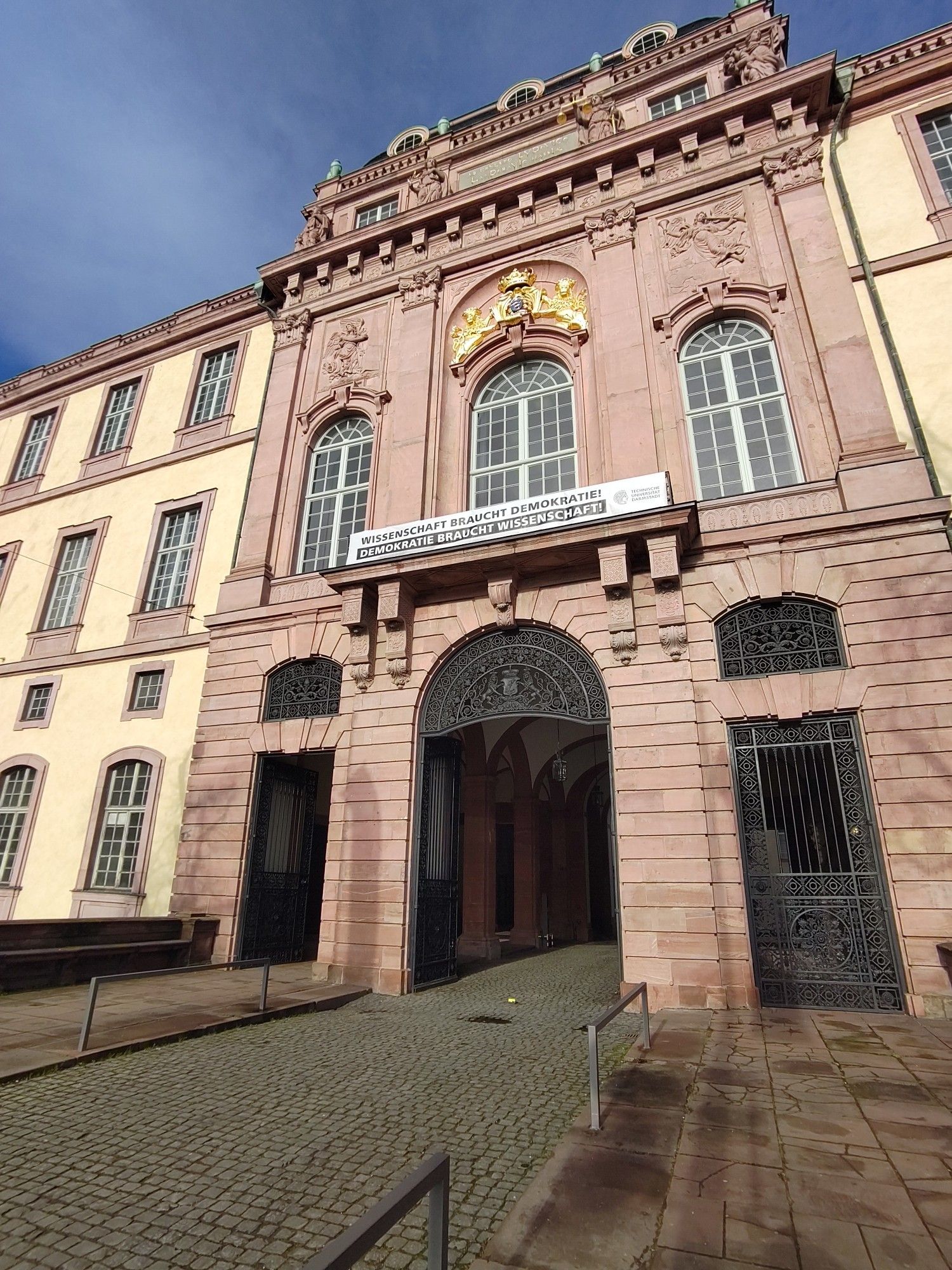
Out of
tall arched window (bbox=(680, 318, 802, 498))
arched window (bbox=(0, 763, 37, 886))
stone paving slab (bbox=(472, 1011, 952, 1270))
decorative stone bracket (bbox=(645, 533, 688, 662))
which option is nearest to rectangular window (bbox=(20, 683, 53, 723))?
arched window (bbox=(0, 763, 37, 886))

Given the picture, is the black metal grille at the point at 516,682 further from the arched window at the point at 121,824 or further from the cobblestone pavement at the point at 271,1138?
the arched window at the point at 121,824

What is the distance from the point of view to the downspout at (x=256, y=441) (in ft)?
49.7

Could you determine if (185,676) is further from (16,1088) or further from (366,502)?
(16,1088)

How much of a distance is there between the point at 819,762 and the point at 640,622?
3045 mm

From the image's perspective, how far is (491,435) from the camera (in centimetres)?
1377

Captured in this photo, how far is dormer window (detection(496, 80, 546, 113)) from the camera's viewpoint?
17391mm

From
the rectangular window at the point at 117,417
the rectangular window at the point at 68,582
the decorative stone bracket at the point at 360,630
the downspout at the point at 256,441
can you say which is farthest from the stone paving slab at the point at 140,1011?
the rectangular window at the point at 117,417

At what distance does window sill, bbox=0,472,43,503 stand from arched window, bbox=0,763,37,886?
8.53m

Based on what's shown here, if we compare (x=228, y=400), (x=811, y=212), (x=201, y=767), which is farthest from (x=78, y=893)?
(x=811, y=212)

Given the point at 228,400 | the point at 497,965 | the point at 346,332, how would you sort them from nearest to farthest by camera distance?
the point at 497,965 < the point at 346,332 < the point at 228,400

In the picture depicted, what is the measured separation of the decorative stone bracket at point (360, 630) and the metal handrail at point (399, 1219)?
9536mm

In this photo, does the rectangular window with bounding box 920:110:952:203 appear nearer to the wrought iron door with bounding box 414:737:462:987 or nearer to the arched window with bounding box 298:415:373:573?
the arched window with bounding box 298:415:373:573

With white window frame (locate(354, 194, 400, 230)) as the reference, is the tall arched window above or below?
below

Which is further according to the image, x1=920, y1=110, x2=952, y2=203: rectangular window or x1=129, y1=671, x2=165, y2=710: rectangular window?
x1=129, y1=671, x2=165, y2=710: rectangular window
